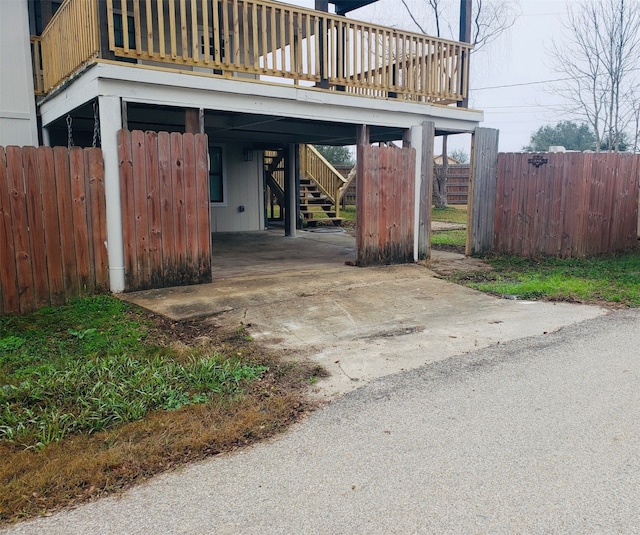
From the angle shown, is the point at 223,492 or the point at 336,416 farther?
the point at 336,416

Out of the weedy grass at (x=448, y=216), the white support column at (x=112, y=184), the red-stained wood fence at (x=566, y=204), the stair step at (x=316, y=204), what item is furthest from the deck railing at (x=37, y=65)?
the weedy grass at (x=448, y=216)

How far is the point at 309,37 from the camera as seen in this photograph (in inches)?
337

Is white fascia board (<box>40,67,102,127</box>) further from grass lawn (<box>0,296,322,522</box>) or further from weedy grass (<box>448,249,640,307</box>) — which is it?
weedy grass (<box>448,249,640,307</box>)

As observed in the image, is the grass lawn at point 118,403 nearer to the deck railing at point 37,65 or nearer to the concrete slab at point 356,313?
the concrete slab at point 356,313

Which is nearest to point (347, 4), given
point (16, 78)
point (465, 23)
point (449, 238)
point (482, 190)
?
point (465, 23)

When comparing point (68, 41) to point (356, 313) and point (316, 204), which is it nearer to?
point (356, 313)

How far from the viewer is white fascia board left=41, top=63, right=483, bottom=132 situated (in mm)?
6992

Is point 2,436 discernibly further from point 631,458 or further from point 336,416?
point 631,458

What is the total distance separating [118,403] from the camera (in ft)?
12.4

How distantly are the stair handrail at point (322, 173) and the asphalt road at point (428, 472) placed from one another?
46.9ft

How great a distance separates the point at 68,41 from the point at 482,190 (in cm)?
809

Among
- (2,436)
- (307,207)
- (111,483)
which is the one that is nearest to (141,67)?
(2,436)

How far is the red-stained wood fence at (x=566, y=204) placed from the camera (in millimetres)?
10711

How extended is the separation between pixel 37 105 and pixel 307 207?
9.90 metres
